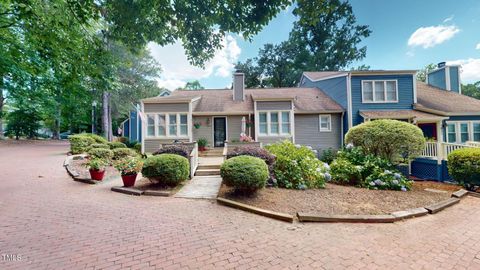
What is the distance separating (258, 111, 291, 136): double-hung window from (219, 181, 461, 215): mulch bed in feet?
22.5

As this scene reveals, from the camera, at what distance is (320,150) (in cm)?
1398

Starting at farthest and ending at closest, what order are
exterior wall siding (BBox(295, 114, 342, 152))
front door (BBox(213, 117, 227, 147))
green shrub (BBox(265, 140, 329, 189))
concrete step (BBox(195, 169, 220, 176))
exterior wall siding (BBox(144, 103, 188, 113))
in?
front door (BBox(213, 117, 227, 147)), exterior wall siding (BBox(295, 114, 342, 152)), exterior wall siding (BBox(144, 103, 188, 113)), concrete step (BBox(195, 169, 220, 176)), green shrub (BBox(265, 140, 329, 189))

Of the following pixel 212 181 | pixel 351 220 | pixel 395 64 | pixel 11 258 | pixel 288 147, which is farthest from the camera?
pixel 395 64

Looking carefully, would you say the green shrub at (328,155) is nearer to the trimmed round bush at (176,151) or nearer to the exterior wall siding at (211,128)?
the exterior wall siding at (211,128)

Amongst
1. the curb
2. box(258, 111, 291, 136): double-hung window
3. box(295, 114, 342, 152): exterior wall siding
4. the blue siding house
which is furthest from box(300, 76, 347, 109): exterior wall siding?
the curb

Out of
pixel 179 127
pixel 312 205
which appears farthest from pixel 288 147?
pixel 179 127

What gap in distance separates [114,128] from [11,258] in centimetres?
3330

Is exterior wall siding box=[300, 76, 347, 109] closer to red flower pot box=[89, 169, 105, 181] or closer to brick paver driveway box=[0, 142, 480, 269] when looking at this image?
brick paver driveway box=[0, 142, 480, 269]

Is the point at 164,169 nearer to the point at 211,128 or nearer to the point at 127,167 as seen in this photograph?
the point at 127,167

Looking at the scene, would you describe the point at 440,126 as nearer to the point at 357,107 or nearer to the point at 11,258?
the point at 357,107

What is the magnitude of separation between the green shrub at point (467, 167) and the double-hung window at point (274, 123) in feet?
25.1

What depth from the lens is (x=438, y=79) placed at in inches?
653

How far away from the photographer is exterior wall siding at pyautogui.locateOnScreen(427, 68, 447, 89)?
53.1 ft

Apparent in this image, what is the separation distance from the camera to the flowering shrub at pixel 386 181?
6.76 m
